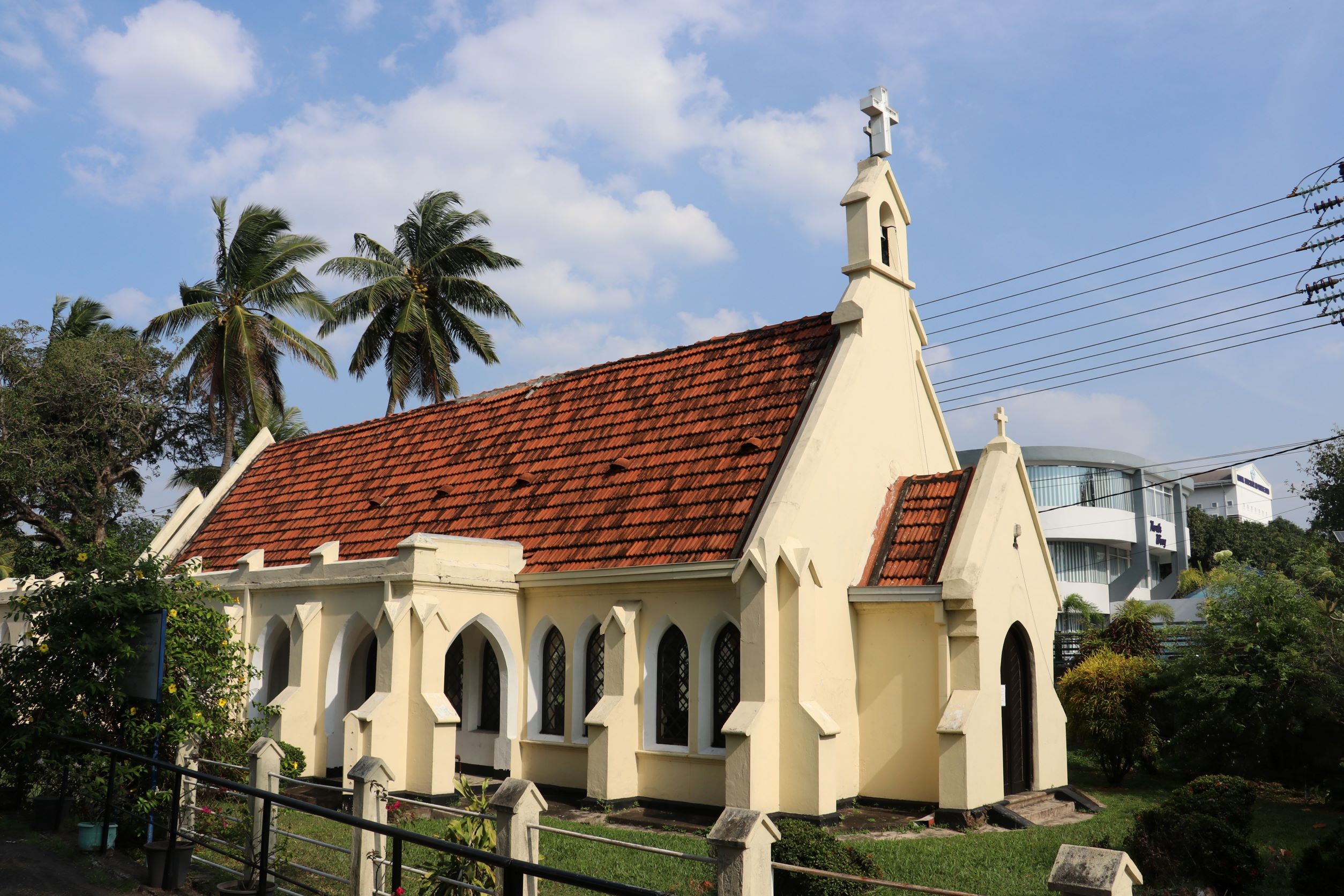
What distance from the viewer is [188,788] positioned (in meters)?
11.8

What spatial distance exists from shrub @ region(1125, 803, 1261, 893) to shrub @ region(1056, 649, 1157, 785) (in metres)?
7.27

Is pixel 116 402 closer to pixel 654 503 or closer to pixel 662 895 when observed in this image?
pixel 654 503

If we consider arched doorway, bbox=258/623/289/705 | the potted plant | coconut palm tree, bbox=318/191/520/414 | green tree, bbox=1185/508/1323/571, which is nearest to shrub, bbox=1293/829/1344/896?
the potted plant

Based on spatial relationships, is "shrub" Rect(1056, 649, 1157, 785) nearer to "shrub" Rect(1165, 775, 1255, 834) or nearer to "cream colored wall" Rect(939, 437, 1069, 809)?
"cream colored wall" Rect(939, 437, 1069, 809)

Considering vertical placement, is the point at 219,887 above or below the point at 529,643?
below

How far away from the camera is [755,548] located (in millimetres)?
14516

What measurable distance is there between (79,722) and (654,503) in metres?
8.39

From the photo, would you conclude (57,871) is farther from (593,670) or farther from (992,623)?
(992,623)

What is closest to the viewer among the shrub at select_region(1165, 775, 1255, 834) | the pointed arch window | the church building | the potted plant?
the potted plant

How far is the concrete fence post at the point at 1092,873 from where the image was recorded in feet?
19.9

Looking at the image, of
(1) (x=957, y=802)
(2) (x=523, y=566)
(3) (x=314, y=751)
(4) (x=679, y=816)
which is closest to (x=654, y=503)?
(2) (x=523, y=566)

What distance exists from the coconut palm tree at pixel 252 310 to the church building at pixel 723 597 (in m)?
15.4

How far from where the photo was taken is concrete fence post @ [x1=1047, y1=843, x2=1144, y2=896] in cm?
605

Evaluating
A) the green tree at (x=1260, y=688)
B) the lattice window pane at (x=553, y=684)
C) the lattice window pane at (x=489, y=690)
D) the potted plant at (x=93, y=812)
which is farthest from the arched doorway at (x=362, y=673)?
the green tree at (x=1260, y=688)
